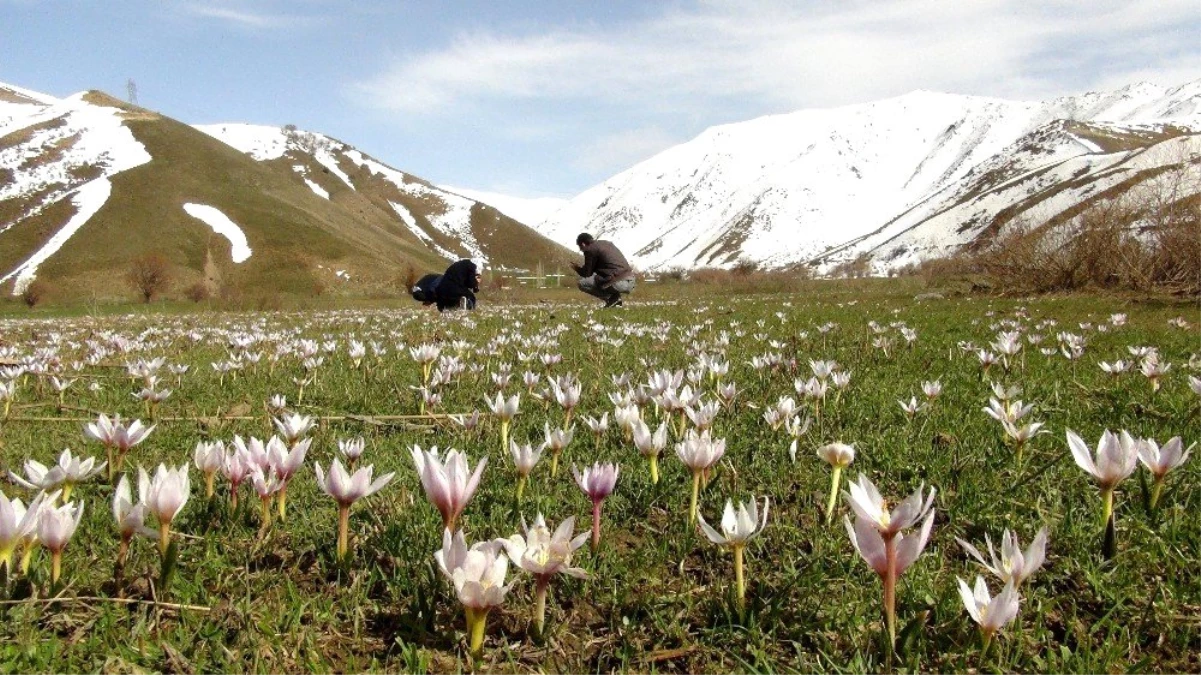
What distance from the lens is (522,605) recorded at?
1.79 m

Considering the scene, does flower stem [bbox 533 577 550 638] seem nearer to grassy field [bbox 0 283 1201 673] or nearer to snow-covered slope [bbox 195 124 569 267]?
grassy field [bbox 0 283 1201 673]

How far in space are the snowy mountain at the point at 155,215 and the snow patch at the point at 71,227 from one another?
20cm

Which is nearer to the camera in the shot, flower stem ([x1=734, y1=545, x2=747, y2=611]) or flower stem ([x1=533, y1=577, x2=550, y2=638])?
flower stem ([x1=533, y1=577, x2=550, y2=638])

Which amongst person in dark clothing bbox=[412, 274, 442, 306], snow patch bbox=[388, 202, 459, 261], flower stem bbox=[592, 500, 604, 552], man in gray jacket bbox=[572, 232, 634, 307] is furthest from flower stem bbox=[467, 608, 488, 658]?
snow patch bbox=[388, 202, 459, 261]

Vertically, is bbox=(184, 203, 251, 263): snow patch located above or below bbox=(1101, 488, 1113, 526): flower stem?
above

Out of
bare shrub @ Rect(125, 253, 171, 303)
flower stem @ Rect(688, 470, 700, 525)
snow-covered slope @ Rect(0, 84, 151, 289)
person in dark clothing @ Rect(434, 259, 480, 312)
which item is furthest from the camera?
snow-covered slope @ Rect(0, 84, 151, 289)

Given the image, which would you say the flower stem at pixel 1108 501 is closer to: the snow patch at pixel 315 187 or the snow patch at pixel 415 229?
the snow patch at pixel 415 229

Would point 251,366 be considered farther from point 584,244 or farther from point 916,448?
point 584,244

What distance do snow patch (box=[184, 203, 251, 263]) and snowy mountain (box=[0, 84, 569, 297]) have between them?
0.47ft

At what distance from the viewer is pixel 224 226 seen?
9381 centimetres

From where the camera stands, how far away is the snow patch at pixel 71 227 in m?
75.4

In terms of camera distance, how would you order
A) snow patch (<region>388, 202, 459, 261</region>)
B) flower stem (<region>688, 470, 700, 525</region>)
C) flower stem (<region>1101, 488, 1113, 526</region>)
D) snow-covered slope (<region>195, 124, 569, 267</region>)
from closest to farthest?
flower stem (<region>1101, 488, 1113, 526</region>) → flower stem (<region>688, 470, 700, 525</region>) → snow patch (<region>388, 202, 459, 261</region>) → snow-covered slope (<region>195, 124, 569, 267</region>)

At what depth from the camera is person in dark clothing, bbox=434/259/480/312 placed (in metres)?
20.2

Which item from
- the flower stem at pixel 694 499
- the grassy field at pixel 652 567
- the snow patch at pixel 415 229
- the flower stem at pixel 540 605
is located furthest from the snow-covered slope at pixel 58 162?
the flower stem at pixel 540 605
